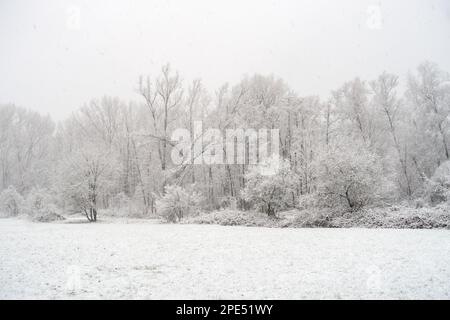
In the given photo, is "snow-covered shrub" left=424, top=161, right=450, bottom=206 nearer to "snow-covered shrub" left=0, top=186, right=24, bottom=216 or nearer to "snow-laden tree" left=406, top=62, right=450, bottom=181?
"snow-laden tree" left=406, top=62, right=450, bottom=181

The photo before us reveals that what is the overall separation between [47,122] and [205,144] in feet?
107

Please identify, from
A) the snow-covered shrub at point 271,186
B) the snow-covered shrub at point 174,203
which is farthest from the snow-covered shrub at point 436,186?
the snow-covered shrub at point 174,203

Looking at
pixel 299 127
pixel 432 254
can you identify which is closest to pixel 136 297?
pixel 432 254

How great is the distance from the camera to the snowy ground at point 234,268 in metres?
6.92

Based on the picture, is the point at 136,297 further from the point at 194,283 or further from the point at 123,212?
the point at 123,212

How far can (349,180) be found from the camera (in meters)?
19.1

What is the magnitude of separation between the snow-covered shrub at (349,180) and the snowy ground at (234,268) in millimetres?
5522

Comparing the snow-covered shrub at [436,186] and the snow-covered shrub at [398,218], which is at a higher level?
the snow-covered shrub at [436,186]

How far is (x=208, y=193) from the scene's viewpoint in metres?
34.1

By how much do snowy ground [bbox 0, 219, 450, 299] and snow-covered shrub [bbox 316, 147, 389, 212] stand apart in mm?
5522

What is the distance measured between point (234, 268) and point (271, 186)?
13.1 meters

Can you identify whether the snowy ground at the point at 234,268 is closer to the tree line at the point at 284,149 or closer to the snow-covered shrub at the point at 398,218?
the snow-covered shrub at the point at 398,218

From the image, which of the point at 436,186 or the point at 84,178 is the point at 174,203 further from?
the point at 436,186

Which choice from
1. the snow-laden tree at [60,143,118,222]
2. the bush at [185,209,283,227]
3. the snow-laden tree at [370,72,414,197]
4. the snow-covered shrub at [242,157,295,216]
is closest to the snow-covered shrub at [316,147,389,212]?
the snow-covered shrub at [242,157,295,216]
